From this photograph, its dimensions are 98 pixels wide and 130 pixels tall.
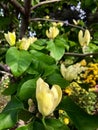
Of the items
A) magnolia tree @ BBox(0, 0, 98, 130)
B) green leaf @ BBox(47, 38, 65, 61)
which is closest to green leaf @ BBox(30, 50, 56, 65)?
magnolia tree @ BBox(0, 0, 98, 130)

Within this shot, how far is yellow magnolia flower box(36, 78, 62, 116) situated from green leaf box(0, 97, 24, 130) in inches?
2.4

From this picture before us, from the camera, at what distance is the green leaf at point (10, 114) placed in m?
0.97

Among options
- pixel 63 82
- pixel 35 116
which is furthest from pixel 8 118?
pixel 63 82

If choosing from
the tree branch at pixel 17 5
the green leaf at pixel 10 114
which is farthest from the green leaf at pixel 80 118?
the tree branch at pixel 17 5

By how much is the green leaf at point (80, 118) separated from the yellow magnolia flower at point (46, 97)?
1.6 inches

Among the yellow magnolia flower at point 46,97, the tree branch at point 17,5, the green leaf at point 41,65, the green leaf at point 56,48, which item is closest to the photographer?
the yellow magnolia flower at point 46,97

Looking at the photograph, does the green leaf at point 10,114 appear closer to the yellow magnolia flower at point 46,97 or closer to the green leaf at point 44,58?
the yellow magnolia flower at point 46,97

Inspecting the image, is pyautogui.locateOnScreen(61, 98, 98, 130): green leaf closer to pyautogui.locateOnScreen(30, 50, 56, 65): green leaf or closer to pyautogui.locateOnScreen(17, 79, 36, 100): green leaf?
pyautogui.locateOnScreen(17, 79, 36, 100): green leaf

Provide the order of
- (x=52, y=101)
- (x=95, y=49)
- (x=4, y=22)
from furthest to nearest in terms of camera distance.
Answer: (x=4, y=22)
(x=95, y=49)
(x=52, y=101)

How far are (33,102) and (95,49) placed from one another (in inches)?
20.3

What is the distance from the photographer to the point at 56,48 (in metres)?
1.41

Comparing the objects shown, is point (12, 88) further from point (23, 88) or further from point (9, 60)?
point (23, 88)

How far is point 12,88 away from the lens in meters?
1.21

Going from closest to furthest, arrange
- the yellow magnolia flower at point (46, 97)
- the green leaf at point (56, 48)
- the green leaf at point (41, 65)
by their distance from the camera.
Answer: the yellow magnolia flower at point (46, 97) < the green leaf at point (41, 65) < the green leaf at point (56, 48)
